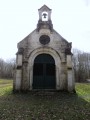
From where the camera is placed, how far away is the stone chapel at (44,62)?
20531 millimetres

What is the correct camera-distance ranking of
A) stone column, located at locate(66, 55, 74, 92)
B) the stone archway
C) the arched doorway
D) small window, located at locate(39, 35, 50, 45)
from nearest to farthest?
stone column, located at locate(66, 55, 74, 92) → the stone archway → the arched doorway → small window, located at locate(39, 35, 50, 45)

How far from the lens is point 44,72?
21.1 metres

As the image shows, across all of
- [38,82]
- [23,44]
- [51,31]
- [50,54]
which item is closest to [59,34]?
[51,31]

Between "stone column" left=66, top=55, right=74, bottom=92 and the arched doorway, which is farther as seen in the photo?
the arched doorway

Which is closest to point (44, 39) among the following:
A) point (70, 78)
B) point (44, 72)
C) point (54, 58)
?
point (54, 58)

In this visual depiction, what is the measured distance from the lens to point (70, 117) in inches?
375

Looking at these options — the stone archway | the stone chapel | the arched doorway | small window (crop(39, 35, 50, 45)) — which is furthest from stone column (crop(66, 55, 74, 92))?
small window (crop(39, 35, 50, 45))

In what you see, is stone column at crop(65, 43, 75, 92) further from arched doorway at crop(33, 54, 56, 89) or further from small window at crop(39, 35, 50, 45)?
small window at crop(39, 35, 50, 45)

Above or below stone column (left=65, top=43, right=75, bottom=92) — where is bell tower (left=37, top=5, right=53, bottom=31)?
above

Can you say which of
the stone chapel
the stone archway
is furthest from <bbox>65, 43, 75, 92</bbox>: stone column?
the stone archway

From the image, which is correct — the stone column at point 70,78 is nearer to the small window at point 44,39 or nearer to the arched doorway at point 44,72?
the arched doorway at point 44,72

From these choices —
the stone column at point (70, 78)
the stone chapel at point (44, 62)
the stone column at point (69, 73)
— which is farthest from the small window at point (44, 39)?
the stone column at point (70, 78)

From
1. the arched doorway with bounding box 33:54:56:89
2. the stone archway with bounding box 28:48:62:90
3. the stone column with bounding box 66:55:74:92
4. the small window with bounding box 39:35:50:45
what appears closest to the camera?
the stone column with bounding box 66:55:74:92

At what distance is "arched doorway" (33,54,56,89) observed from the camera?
20859 mm
